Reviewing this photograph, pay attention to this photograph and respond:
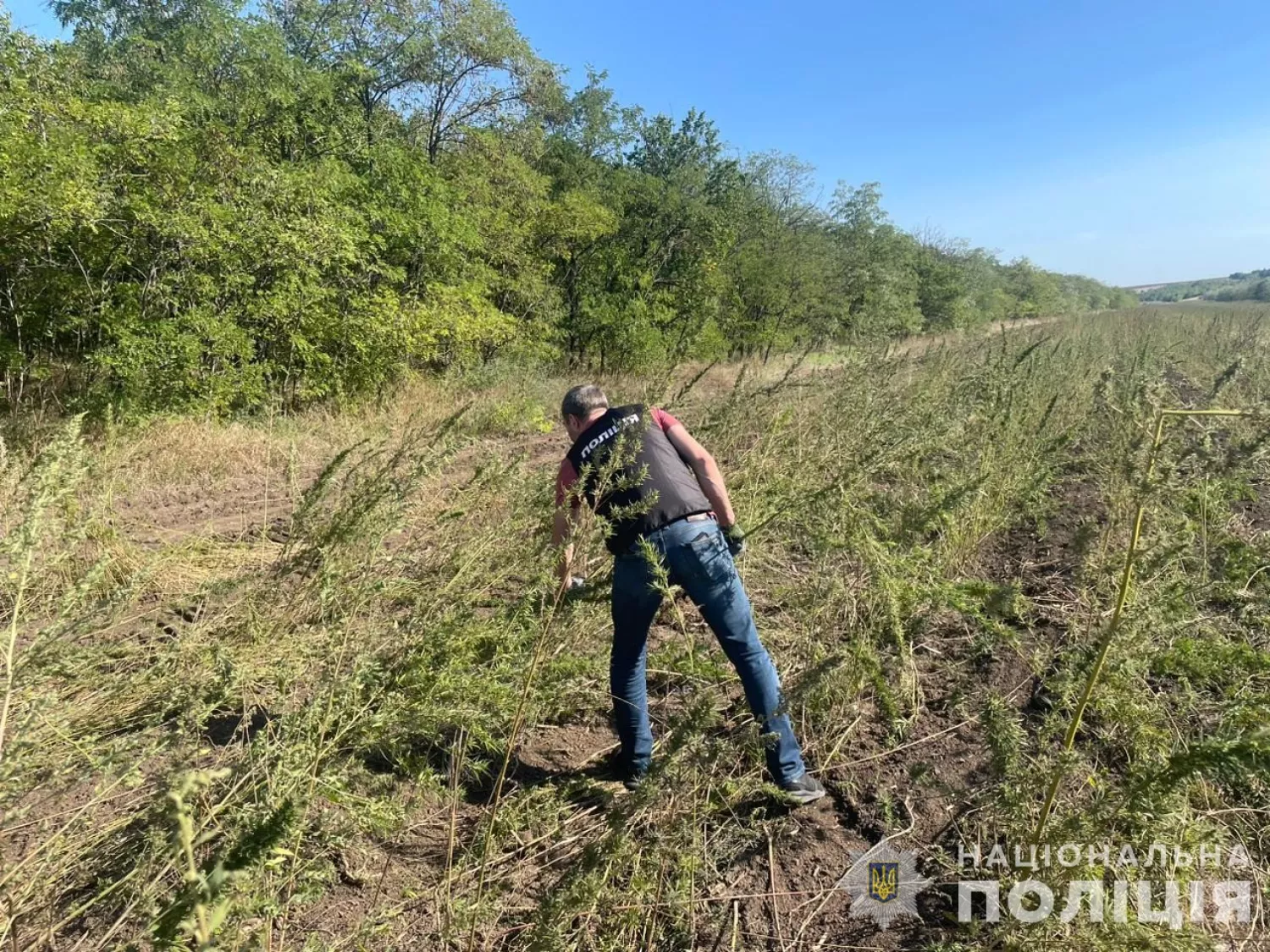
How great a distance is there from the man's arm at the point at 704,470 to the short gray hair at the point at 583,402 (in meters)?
0.35

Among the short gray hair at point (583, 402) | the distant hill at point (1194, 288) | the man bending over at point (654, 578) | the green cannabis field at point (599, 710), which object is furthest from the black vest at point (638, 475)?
the distant hill at point (1194, 288)

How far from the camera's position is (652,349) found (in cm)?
1766

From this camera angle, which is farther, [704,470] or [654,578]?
[704,470]

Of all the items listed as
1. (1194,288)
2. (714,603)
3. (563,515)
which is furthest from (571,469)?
(1194,288)

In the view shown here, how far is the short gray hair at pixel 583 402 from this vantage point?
2895 mm

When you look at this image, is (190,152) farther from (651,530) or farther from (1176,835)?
(1176,835)

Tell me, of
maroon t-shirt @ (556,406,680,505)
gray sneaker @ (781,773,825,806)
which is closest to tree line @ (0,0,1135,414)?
maroon t-shirt @ (556,406,680,505)

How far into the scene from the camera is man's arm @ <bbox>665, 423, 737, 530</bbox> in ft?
9.30

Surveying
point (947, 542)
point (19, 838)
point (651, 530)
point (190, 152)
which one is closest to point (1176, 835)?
point (651, 530)

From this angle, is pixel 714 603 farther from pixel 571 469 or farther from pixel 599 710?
pixel 599 710

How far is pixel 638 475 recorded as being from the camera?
2445 millimetres

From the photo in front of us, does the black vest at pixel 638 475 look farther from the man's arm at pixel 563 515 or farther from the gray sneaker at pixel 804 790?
the gray sneaker at pixel 804 790

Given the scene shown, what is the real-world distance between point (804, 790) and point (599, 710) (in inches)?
42.1

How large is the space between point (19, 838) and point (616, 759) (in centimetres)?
208
